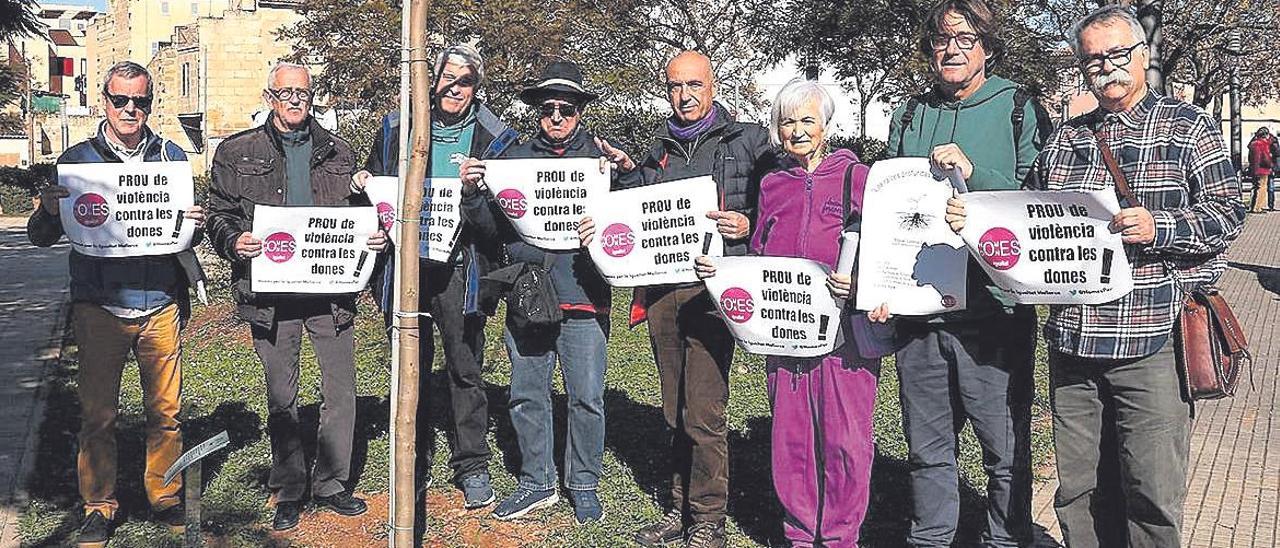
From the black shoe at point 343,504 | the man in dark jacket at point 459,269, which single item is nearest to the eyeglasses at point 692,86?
the man in dark jacket at point 459,269

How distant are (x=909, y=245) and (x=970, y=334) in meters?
0.44

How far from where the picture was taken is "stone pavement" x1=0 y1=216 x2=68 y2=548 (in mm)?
7328

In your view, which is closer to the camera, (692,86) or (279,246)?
(692,86)

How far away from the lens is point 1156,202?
4312 mm

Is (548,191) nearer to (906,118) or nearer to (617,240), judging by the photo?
(617,240)

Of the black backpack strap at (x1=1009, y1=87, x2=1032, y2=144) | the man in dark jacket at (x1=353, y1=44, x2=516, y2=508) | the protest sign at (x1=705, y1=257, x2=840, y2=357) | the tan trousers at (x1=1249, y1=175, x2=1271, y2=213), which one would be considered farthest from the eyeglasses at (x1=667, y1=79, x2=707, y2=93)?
the tan trousers at (x1=1249, y1=175, x2=1271, y2=213)

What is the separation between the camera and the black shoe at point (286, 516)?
627 cm

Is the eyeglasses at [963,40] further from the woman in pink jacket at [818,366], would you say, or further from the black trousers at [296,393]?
the black trousers at [296,393]

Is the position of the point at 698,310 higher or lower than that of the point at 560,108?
lower

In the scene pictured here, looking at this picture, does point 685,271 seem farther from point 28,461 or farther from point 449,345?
point 28,461

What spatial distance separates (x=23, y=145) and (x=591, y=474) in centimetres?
7683

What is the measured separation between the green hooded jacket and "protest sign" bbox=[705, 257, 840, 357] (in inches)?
17.9

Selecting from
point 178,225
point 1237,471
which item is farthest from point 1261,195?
point 178,225

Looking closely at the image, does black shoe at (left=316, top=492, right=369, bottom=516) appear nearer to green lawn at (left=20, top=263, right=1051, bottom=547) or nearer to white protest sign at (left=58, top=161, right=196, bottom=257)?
green lawn at (left=20, top=263, right=1051, bottom=547)
